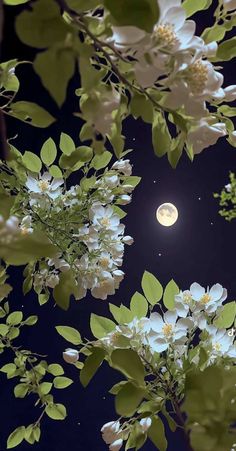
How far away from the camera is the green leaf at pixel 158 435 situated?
0.53 meters

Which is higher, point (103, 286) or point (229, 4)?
point (229, 4)

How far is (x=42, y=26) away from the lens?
279 mm

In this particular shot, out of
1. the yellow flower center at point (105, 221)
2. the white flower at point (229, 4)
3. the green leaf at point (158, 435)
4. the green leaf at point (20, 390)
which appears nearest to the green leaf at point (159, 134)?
the white flower at point (229, 4)

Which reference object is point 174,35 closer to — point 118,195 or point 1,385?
point 118,195

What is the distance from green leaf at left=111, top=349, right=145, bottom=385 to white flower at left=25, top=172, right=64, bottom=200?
2.24ft

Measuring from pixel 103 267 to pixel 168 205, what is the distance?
2276 millimetres

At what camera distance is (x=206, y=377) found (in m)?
0.33

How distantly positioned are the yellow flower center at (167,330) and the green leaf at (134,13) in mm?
530

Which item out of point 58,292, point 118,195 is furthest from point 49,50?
point 118,195

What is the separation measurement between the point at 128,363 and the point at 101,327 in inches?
12.7

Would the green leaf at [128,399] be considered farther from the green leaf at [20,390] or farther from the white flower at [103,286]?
the green leaf at [20,390]

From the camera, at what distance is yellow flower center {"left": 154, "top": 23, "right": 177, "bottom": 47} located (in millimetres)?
381

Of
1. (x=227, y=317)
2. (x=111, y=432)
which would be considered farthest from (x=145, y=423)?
(x=227, y=317)

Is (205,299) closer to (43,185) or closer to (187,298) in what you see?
(187,298)
